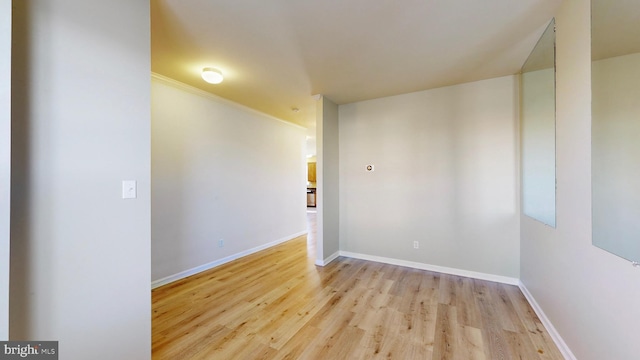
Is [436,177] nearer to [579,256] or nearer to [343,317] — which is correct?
[579,256]

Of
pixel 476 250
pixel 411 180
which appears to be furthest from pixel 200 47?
pixel 476 250

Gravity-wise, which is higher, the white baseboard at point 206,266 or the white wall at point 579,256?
the white wall at point 579,256

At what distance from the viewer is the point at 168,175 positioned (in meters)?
2.98

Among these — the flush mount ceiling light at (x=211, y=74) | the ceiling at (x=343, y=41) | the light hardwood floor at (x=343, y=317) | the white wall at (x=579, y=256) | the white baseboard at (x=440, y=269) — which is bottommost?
the light hardwood floor at (x=343, y=317)

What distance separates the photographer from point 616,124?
1.34 m

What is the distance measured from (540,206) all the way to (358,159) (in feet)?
7.46

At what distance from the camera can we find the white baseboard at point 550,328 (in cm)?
167

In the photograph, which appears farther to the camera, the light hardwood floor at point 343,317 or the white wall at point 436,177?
the white wall at point 436,177

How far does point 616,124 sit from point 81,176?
3004 millimetres

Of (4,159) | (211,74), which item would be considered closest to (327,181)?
(211,74)

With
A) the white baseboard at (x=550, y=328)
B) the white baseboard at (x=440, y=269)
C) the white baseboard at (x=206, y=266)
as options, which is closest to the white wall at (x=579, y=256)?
the white baseboard at (x=550, y=328)

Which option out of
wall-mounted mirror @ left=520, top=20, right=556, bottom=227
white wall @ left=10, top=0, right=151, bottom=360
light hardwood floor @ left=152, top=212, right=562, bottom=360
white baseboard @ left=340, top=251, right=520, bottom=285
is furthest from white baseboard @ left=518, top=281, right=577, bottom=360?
white wall @ left=10, top=0, right=151, bottom=360

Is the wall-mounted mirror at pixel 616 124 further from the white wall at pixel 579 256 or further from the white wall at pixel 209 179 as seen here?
the white wall at pixel 209 179

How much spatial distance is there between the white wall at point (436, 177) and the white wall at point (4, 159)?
11.4 feet
